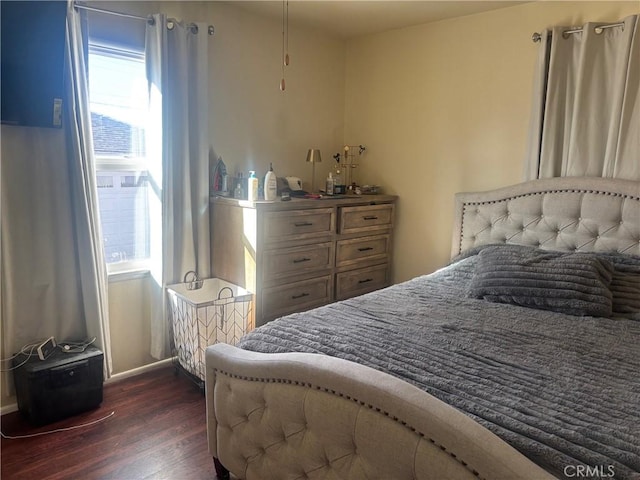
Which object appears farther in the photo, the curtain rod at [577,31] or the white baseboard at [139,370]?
the white baseboard at [139,370]

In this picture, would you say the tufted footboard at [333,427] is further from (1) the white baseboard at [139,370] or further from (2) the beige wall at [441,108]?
(2) the beige wall at [441,108]

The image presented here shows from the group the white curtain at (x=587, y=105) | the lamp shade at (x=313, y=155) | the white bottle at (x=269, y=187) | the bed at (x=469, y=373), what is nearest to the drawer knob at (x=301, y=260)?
the white bottle at (x=269, y=187)

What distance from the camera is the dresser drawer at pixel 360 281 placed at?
3271mm

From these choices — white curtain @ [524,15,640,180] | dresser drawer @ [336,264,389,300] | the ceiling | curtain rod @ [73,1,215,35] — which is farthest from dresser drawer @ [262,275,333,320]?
the ceiling

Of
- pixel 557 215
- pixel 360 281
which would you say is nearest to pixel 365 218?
pixel 360 281

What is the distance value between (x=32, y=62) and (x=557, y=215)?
2913mm

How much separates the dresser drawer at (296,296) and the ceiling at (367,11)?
1.80 metres

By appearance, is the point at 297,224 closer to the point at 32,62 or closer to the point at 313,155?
the point at 313,155

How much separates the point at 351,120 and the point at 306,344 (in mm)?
2631

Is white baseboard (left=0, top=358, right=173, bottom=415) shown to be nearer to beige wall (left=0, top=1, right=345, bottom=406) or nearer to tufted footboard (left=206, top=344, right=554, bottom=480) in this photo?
beige wall (left=0, top=1, right=345, bottom=406)

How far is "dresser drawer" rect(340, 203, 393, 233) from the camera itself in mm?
3189

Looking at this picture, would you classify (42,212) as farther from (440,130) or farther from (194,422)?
(440,130)

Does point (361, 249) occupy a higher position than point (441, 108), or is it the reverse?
point (441, 108)

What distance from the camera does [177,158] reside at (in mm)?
2834
